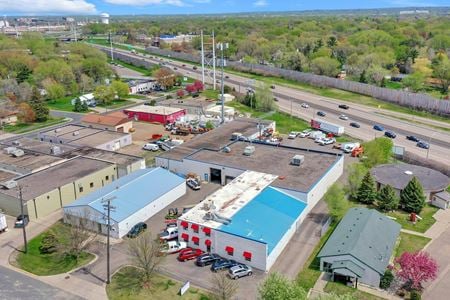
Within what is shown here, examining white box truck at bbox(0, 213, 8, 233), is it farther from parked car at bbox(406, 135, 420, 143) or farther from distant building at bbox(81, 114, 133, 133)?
parked car at bbox(406, 135, 420, 143)

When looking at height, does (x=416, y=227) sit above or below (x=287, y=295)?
below

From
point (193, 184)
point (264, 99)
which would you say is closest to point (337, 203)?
point (193, 184)

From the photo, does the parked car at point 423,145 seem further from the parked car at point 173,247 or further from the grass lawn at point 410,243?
the parked car at point 173,247

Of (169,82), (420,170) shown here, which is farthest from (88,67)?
(420,170)

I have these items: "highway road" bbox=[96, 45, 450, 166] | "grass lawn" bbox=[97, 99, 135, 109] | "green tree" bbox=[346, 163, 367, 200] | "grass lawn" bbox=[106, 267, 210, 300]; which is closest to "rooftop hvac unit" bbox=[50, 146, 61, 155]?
"grass lawn" bbox=[106, 267, 210, 300]

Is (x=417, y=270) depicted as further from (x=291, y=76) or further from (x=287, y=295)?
(x=291, y=76)

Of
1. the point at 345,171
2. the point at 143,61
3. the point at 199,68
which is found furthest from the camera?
the point at 143,61

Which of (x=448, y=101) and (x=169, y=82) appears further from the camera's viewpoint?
(x=169, y=82)
